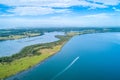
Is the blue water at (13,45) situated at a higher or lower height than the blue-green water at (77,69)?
lower

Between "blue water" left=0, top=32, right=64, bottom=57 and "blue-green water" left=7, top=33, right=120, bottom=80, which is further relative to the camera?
"blue water" left=0, top=32, right=64, bottom=57

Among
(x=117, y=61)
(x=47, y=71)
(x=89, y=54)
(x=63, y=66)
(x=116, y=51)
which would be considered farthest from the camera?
(x=116, y=51)

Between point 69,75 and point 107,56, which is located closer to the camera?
point 69,75

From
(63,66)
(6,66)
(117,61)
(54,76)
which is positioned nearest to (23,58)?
(6,66)

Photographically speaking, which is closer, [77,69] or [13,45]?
[77,69]

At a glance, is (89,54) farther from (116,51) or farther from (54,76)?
(54,76)

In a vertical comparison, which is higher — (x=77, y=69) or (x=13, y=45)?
(x=77, y=69)

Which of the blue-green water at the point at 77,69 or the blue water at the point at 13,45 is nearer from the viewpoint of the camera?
the blue-green water at the point at 77,69

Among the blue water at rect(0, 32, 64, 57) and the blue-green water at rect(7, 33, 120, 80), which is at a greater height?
the blue-green water at rect(7, 33, 120, 80)

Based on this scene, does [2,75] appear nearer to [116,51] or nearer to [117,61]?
[117,61]

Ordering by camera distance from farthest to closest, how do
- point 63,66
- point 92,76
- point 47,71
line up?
point 63,66, point 47,71, point 92,76
